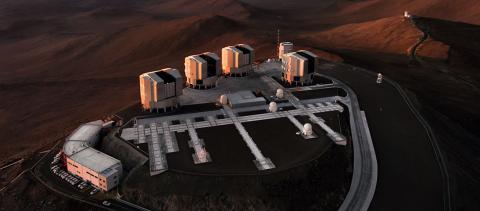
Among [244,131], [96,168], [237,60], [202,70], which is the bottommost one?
[96,168]

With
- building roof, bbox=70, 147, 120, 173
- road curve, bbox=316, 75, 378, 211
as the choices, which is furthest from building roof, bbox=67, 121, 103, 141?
road curve, bbox=316, 75, 378, 211

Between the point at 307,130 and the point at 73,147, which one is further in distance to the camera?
the point at 307,130

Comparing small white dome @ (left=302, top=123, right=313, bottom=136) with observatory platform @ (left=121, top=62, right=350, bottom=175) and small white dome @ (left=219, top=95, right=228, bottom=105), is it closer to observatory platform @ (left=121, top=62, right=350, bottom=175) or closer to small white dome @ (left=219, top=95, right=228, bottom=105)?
observatory platform @ (left=121, top=62, right=350, bottom=175)

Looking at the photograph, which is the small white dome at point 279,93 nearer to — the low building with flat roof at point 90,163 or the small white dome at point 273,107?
the small white dome at point 273,107

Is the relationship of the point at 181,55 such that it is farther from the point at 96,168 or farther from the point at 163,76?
the point at 96,168

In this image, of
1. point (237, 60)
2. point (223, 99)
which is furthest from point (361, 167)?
point (237, 60)
